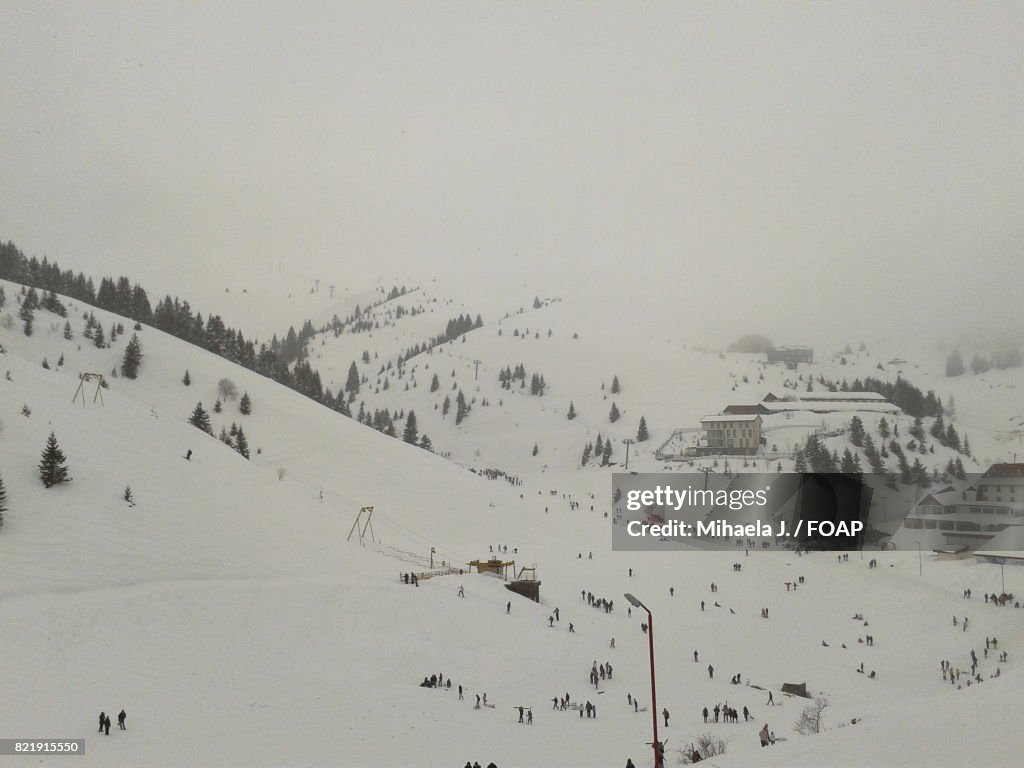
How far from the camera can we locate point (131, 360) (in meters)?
62.6

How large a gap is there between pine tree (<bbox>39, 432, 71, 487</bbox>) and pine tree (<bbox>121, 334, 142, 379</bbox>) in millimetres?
38786

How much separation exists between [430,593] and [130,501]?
13301mm

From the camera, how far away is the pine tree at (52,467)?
26.5 meters

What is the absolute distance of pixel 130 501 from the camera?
1111 inches

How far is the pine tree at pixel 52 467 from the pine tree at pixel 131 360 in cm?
3879

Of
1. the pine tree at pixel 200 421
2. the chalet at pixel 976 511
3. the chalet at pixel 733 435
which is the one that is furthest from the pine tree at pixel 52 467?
the chalet at pixel 733 435

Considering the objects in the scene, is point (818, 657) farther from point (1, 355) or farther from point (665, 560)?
point (1, 355)

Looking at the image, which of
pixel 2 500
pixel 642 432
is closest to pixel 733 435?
pixel 642 432

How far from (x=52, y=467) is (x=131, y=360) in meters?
40.1

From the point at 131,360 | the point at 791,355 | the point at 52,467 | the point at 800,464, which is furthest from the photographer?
the point at 791,355

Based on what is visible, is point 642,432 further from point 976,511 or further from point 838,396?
point 976,511

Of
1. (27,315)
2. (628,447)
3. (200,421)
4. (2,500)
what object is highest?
(27,315)

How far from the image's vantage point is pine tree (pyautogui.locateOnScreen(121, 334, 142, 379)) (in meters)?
62.2

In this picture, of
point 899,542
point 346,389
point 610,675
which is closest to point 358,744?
point 610,675
